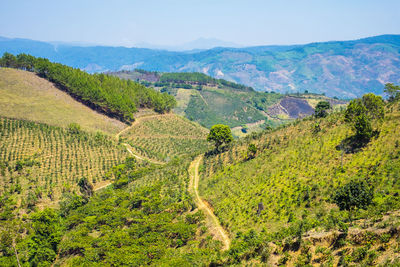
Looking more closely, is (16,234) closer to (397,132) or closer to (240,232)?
(240,232)

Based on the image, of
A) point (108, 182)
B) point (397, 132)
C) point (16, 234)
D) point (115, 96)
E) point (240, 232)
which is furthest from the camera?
point (115, 96)

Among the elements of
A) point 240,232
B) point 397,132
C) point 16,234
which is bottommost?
point 16,234

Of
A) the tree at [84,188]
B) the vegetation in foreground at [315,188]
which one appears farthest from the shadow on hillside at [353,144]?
the tree at [84,188]

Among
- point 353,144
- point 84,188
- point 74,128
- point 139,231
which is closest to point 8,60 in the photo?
point 74,128

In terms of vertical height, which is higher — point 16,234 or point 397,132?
point 397,132

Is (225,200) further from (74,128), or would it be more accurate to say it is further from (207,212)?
(74,128)

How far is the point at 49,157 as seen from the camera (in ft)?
251

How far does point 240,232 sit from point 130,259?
49.8 feet

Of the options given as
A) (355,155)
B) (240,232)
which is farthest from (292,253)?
(355,155)

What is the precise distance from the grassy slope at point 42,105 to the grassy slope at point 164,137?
9.70m

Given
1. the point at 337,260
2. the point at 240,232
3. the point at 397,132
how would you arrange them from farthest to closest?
the point at 397,132, the point at 240,232, the point at 337,260

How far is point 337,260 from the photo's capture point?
23.2 meters

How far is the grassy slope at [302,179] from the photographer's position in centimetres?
3278

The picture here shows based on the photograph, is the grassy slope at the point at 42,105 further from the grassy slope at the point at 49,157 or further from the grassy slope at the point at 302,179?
the grassy slope at the point at 302,179
